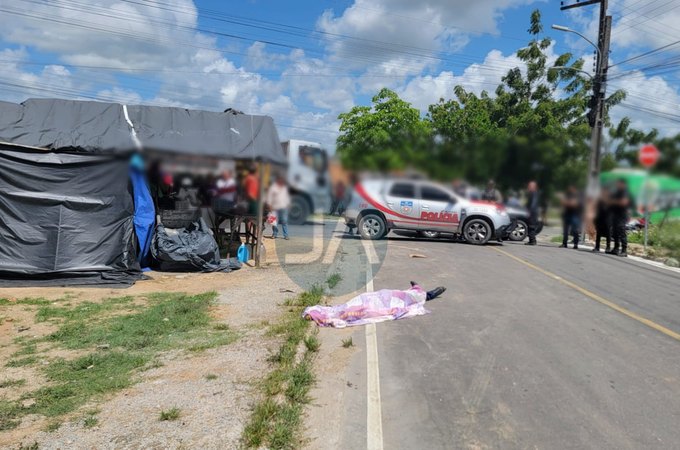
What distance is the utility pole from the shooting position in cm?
179

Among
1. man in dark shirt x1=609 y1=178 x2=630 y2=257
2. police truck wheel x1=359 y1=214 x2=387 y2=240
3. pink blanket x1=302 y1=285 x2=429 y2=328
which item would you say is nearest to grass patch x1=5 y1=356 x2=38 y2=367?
Result: pink blanket x1=302 y1=285 x2=429 y2=328

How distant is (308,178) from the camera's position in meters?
2.65

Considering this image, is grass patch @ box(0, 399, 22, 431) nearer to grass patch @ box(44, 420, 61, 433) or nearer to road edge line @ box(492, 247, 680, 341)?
grass patch @ box(44, 420, 61, 433)

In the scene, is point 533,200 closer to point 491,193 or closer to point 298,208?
point 491,193

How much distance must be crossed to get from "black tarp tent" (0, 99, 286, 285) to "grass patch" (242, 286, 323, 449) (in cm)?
383

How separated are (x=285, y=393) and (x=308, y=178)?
7.55 ft

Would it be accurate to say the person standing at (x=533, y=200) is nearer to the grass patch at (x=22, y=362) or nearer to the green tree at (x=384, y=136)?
the green tree at (x=384, y=136)

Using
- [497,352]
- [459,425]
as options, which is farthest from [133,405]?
[497,352]

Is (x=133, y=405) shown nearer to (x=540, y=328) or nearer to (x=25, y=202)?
(x=540, y=328)

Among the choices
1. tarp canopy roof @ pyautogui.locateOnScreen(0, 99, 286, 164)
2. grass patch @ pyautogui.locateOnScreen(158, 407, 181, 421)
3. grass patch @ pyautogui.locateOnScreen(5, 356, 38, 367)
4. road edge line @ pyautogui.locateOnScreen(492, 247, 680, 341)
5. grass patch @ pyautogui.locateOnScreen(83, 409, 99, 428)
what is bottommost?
grass patch @ pyautogui.locateOnScreen(5, 356, 38, 367)

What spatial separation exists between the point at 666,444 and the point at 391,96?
10.3 feet

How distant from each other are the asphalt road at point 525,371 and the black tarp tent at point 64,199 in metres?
4.38

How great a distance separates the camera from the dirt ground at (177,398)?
351 cm

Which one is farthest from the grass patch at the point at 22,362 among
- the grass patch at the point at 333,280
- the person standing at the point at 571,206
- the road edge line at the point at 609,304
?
the road edge line at the point at 609,304
